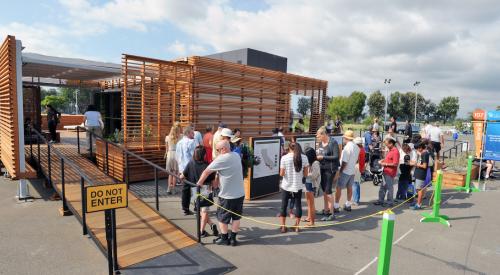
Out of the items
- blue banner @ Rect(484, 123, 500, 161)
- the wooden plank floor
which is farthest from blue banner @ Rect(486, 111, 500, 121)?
the wooden plank floor

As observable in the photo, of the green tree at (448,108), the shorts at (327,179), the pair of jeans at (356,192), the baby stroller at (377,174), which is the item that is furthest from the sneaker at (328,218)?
the green tree at (448,108)

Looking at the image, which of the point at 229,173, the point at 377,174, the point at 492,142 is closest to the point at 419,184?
the point at 377,174

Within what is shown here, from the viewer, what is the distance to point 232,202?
445 centimetres

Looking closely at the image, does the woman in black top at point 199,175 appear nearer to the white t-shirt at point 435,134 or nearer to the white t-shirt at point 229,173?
the white t-shirt at point 229,173

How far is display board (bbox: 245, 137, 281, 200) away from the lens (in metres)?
7.02

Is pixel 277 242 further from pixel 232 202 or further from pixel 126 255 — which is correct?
pixel 126 255

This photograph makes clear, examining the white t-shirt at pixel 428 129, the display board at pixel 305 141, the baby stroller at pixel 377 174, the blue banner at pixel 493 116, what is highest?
the blue banner at pixel 493 116

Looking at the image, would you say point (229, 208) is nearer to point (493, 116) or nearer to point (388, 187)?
point (388, 187)

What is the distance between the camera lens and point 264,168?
7.34 m

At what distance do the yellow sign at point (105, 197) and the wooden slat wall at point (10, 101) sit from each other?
15.1 ft

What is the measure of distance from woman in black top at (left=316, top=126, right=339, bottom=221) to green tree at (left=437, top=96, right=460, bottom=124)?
80960 mm

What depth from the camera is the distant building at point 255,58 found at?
13.7 metres

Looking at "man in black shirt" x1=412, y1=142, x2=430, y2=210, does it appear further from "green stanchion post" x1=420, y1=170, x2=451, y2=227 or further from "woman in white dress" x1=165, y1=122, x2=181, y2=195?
"woman in white dress" x1=165, y1=122, x2=181, y2=195

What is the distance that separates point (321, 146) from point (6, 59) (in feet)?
22.4
